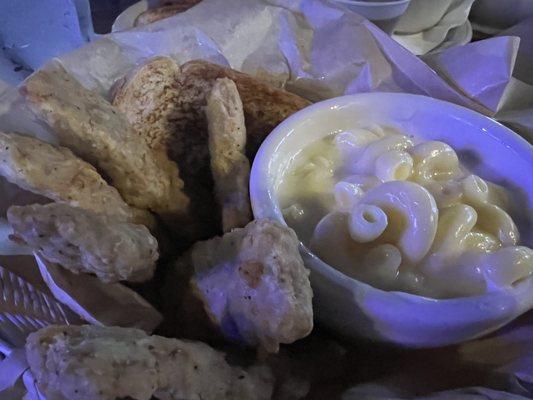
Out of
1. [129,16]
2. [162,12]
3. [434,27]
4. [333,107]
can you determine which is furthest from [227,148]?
[434,27]

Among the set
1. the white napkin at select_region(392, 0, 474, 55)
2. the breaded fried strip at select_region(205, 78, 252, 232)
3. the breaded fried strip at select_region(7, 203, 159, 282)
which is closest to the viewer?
the breaded fried strip at select_region(7, 203, 159, 282)

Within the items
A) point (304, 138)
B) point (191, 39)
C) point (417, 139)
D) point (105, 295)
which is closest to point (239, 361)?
point (105, 295)

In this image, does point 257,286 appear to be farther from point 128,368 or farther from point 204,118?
point 204,118

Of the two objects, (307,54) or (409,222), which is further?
(307,54)

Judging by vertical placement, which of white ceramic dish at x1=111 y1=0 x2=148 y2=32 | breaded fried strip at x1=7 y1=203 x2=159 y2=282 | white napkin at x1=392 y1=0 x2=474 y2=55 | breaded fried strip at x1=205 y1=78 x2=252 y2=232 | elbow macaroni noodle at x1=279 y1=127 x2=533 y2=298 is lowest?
white napkin at x1=392 y1=0 x2=474 y2=55

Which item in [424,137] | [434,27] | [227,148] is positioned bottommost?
[434,27]

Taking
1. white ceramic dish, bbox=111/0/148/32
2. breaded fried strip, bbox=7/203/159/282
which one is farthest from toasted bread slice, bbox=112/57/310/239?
white ceramic dish, bbox=111/0/148/32

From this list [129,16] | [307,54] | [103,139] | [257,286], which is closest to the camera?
[257,286]

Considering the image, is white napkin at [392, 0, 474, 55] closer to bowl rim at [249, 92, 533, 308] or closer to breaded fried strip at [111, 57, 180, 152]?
bowl rim at [249, 92, 533, 308]
